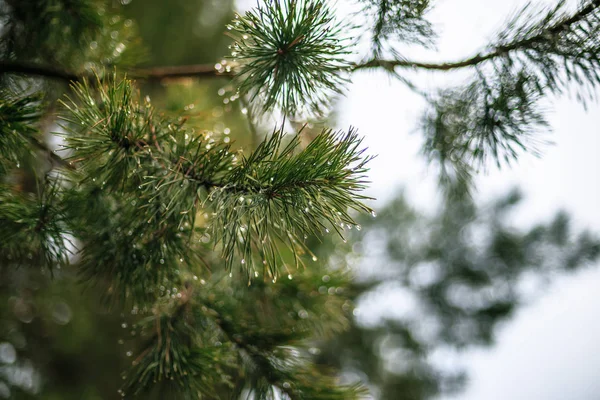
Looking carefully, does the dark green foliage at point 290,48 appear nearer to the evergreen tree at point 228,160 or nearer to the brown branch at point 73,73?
the evergreen tree at point 228,160

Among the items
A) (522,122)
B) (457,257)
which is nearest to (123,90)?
(522,122)

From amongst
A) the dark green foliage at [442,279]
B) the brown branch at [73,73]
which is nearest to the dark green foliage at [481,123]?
the brown branch at [73,73]

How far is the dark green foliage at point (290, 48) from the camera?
1.49 ft

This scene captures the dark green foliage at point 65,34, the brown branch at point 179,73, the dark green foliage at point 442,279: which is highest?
the dark green foliage at point 442,279

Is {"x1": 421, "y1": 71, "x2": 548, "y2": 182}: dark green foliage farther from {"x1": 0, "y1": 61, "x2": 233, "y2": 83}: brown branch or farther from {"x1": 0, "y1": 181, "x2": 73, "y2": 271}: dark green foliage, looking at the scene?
{"x1": 0, "y1": 181, "x2": 73, "y2": 271}: dark green foliage

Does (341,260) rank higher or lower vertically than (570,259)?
lower

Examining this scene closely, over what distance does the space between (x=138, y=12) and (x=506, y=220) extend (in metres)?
1.60

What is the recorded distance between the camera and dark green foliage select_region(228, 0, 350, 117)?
0.45 m

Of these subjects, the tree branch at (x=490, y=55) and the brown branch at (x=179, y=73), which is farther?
the brown branch at (x=179, y=73)

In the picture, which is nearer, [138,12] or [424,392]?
[138,12]

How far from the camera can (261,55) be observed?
471 millimetres

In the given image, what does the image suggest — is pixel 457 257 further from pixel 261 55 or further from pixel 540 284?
pixel 261 55

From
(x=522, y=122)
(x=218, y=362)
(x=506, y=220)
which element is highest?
(x=506, y=220)

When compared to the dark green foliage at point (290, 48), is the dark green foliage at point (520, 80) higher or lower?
higher
